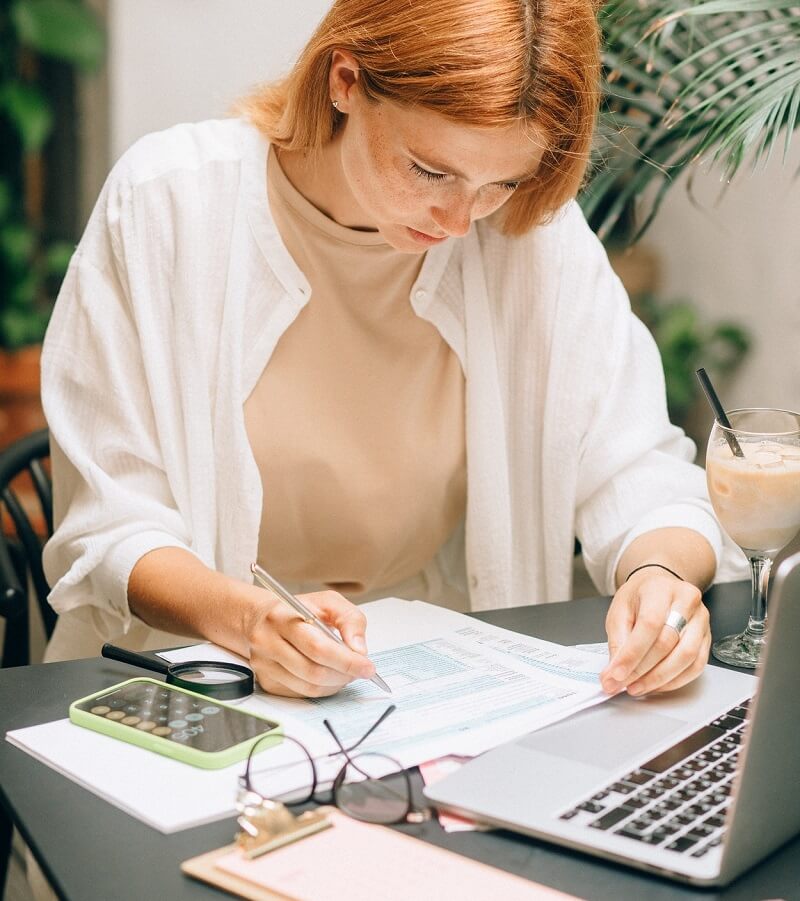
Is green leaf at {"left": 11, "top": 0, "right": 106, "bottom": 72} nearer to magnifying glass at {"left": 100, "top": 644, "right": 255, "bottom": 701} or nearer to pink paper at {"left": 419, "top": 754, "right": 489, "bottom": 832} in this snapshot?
magnifying glass at {"left": 100, "top": 644, "right": 255, "bottom": 701}

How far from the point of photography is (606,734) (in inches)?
37.0

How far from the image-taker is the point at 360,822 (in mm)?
790

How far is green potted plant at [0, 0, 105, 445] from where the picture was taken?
2.75 metres

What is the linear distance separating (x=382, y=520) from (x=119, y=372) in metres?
0.39

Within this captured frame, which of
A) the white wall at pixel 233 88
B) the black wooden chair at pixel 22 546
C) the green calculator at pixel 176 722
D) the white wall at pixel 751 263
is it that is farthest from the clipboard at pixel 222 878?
the white wall at pixel 233 88

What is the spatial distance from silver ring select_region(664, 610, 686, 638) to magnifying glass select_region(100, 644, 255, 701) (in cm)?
38

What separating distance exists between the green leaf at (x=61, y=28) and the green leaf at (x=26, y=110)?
0.12 m

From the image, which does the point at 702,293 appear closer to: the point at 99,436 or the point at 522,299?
the point at 522,299

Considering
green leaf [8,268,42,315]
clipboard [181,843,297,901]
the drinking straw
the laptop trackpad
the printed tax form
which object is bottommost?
green leaf [8,268,42,315]

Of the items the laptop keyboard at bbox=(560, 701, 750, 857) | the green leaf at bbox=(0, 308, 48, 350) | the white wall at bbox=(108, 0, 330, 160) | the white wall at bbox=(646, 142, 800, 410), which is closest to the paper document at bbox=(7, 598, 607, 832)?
the laptop keyboard at bbox=(560, 701, 750, 857)

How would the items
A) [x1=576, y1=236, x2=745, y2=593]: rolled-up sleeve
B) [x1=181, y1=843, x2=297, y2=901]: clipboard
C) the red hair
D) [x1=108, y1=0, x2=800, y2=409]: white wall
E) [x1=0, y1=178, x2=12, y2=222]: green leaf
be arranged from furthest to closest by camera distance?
[x1=0, y1=178, x2=12, y2=222]: green leaf → [x1=108, y1=0, x2=800, y2=409]: white wall → [x1=576, y1=236, x2=745, y2=593]: rolled-up sleeve → the red hair → [x1=181, y1=843, x2=297, y2=901]: clipboard

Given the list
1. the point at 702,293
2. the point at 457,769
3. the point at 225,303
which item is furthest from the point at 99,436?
the point at 702,293

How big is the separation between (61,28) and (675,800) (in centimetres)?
250

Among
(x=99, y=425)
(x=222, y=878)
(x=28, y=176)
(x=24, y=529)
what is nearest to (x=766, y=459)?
(x=222, y=878)
